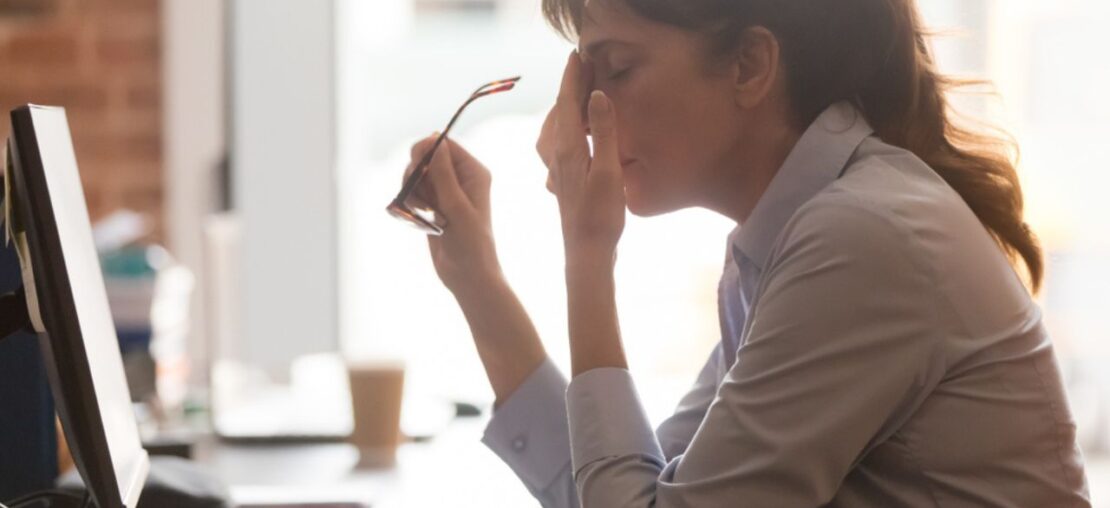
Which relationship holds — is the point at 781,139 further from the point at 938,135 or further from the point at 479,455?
the point at 479,455

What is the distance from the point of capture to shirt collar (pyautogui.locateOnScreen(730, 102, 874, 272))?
109cm

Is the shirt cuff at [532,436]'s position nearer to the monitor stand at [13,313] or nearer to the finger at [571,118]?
the finger at [571,118]

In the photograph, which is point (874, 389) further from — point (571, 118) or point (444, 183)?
point (444, 183)

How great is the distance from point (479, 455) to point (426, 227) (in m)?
0.51

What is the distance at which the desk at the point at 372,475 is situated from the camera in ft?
4.94

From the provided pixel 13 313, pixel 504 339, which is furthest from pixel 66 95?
pixel 13 313

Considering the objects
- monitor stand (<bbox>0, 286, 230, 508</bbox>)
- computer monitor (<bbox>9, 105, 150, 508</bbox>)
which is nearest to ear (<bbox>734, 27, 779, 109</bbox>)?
computer monitor (<bbox>9, 105, 150, 508</bbox>)

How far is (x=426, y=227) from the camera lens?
139 cm

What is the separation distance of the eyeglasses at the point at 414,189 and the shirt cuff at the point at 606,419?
34 cm

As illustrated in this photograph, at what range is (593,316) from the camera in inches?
43.1

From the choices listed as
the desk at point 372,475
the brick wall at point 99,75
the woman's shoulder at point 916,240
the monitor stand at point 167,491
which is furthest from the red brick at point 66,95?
the woman's shoulder at point 916,240

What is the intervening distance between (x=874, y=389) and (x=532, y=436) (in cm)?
43

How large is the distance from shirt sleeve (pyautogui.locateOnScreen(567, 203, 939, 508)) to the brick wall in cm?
260

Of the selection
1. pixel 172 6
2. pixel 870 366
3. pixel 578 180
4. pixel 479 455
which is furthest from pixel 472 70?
pixel 870 366
